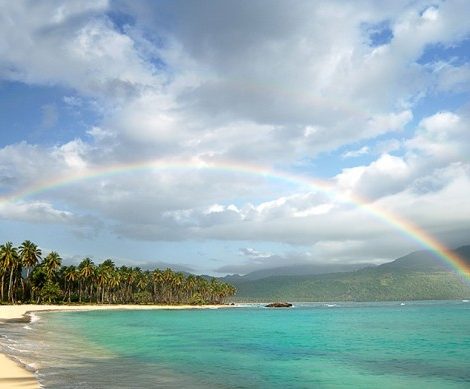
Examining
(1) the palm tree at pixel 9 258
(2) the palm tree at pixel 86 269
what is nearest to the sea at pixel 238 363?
(1) the palm tree at pixel 9 258

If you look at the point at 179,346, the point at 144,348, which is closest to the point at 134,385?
the point at 144,348

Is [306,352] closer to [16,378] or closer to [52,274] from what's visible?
[16,378]

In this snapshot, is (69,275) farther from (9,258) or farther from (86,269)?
(9,258)

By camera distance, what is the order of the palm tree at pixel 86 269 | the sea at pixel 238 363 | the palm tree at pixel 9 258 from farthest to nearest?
1. the palm tree at pixel 86 269
2. the palm tree at pixel 9 258
3. the sea at pixel 238 363

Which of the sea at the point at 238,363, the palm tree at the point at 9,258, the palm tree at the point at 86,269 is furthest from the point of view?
the palm tree at the point at 86,269

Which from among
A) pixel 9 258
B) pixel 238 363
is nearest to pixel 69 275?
pixel 9 258

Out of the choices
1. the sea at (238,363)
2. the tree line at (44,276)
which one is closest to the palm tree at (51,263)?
the tree line at (44,276)

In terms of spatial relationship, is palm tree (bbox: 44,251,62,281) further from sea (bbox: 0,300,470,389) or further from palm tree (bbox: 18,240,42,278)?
sea (bbox: 0,300,470,389)

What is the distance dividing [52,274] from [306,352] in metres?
128

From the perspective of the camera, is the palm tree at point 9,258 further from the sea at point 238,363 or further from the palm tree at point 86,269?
the sea at point 238,363

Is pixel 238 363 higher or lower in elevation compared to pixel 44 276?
lower

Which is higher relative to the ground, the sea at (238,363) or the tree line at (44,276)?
the tree line at (44,276)

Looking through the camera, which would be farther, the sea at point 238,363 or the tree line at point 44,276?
the tree line at point 44,276

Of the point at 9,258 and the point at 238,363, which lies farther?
the point at 9,258
